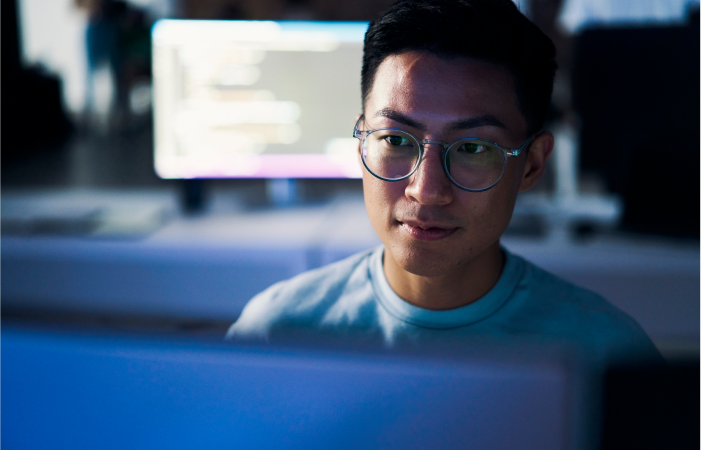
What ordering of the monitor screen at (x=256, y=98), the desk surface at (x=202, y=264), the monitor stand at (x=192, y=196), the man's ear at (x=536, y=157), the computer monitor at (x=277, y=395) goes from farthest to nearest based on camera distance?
1. the monitor stand at (x=192, y=196)
2. the monitor screen at (x=256, y=98)
3. the desk surface at (x=202, y=264)
4. the man's ear at (x=536, y=157)
5. the computer monitor at (x=277, y=395)

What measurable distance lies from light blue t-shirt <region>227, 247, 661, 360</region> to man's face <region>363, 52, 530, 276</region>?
84 mm

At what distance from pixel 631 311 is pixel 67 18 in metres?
7.00

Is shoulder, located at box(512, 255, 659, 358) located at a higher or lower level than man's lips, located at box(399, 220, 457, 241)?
lower

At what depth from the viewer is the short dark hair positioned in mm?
669

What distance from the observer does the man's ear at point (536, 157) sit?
2.45 feet

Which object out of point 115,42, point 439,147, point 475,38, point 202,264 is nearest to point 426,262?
point 439,147

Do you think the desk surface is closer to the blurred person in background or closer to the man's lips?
the man's lips

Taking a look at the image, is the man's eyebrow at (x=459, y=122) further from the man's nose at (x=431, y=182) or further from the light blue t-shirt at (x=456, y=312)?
the light blue t-shirt at (x=456, y=312)

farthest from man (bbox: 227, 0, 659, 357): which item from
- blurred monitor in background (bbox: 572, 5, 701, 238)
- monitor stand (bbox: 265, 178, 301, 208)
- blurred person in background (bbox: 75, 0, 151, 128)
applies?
blurred person in background (bbox: 75, 0, 151, 128)

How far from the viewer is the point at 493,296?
737 mm

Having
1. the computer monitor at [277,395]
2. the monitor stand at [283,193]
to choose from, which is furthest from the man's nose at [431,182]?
the monitor stand at [283,193]

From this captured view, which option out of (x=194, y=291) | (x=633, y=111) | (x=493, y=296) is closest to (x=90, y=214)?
(x=194, y=291)

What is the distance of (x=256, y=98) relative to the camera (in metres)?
1.79

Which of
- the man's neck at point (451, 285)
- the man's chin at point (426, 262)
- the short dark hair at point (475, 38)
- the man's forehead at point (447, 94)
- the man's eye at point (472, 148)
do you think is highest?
the short dark hair at point (475, 38)
